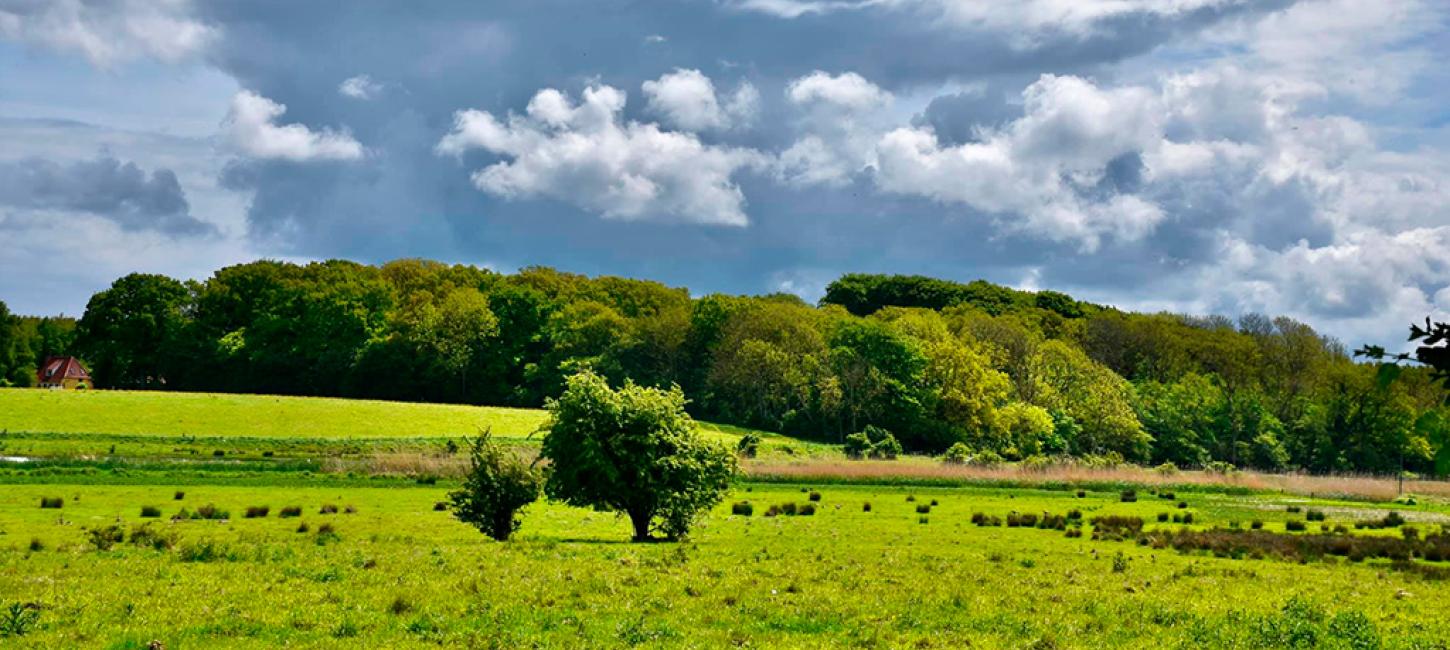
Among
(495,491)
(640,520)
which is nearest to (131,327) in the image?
(495,491)

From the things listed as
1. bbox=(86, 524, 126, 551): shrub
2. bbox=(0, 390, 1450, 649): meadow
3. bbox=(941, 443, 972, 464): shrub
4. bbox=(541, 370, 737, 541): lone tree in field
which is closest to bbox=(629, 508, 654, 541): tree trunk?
bbox=(541, 370, 737, 541): lone tree in field

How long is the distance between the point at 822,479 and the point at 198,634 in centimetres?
7372

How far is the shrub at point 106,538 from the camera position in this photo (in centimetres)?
3144

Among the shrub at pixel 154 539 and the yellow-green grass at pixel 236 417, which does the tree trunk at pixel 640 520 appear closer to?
the shrub at pixel 154 539

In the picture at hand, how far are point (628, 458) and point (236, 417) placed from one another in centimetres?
8951

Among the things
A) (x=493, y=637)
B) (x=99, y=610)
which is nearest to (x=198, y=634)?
(x=99, y=610)

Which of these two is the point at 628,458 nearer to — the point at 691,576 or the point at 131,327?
the point at 691,576

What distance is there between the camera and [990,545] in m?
41.9

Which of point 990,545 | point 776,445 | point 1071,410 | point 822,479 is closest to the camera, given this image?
point 990,545

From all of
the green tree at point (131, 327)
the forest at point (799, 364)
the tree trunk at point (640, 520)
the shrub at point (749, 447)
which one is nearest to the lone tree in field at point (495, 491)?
the tree trunk at point (640, 520)

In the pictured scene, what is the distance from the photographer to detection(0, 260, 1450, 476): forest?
14112cm

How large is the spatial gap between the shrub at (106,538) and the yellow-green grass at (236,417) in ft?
220

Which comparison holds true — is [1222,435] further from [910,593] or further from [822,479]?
[910,593]

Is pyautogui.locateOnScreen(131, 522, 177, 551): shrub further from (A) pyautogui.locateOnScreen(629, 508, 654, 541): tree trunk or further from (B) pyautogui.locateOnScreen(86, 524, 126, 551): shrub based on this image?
(A) pyautogui.locateOnScreen(629, 508, 654, 541): tree trunk
